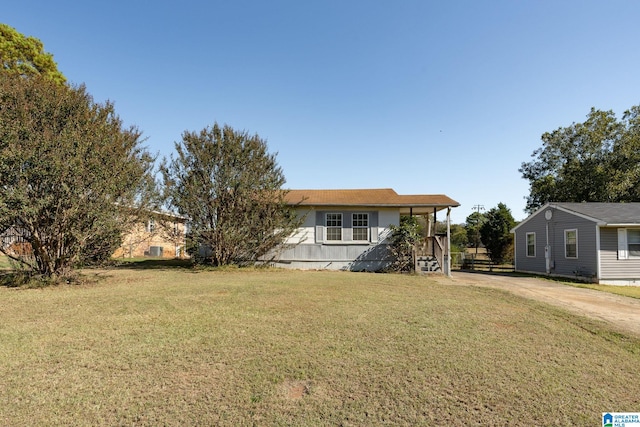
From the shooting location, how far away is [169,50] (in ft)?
42.0

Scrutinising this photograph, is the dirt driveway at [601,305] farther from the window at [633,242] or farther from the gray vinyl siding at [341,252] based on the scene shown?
the gray vinyl siding at [341,252]

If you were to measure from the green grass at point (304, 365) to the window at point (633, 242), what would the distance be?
11130 millimetres

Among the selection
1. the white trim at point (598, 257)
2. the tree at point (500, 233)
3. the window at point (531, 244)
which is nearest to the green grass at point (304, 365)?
the white trim at point (598, 257)

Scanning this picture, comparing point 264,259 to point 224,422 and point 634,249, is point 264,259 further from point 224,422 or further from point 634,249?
point 634,249

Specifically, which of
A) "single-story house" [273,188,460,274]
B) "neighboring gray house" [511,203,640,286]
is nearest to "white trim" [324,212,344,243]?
"single-story house" [273,188,460,274]

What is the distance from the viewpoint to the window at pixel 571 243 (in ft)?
50.0

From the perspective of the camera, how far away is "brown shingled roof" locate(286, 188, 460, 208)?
15.0 metres

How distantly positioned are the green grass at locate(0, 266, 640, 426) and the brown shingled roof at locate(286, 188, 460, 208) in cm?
822

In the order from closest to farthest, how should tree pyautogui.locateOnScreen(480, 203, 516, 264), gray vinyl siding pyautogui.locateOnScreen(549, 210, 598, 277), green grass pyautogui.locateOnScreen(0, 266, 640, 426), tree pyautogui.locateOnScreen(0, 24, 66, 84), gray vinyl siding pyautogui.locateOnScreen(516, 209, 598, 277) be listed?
green grass pyautogui.locateOnScreen(0, 266, 640, 426) → gray vinyl siding pyautogui.locateOnScreen(549, 210, 598, 277) → gray vinyl siding pyautogui.locateOnScreen(516, 209, 598, 277) → tree pyautogui.locateOnScreen(0, 24, 66, 84) → tree pyautogui.locateOnScreen(480, 203, 516, 264)

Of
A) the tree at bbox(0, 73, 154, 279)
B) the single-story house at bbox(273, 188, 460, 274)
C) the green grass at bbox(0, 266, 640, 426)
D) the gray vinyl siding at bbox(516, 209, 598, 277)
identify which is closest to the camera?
the green grass at bbox(0, 266, 640, 426)

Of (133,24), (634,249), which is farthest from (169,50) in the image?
(634,249)

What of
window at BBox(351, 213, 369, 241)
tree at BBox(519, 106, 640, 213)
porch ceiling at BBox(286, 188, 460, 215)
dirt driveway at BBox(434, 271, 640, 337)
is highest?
tree at BBox(519, 106, 640, 213)

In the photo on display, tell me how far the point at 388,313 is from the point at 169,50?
12810mm

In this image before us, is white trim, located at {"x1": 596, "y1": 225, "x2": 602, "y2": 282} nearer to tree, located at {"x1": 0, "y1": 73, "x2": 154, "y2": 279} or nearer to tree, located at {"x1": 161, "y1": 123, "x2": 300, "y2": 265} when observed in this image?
tree, located at {"x1": 161, "y1": 123, "x2": 300, "y2": 265}
